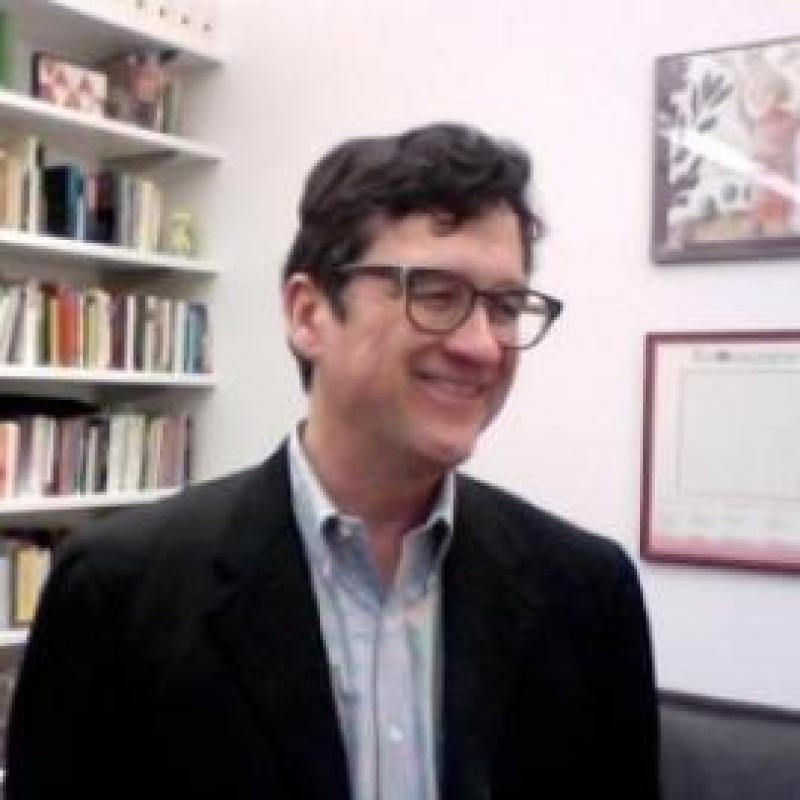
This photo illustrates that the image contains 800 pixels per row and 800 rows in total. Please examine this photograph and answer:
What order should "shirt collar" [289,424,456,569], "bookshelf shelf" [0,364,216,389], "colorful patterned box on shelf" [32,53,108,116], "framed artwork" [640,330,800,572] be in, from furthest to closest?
"colorful patterned box on shelf" [32,53,108,116] → "bookshelf shelf" [0,364,216,389] → "framed artwork" [640,330,800,572] → "shirt collar" [289,424,456,569]

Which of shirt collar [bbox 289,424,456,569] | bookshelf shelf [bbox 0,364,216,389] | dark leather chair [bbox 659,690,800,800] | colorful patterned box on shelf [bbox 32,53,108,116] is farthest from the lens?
colorful patterned box on shelf [bbox 32,53,108,116]

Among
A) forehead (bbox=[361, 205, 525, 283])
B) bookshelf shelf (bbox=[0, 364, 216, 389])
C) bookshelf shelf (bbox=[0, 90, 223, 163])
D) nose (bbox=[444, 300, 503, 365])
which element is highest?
bookshelf shelf (bbox=[0, 90, 223, 163])

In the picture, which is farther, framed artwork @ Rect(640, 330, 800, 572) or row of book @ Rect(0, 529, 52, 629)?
row of book @ Rect(0, 529, 52, 629)

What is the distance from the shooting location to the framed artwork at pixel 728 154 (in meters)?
2.56

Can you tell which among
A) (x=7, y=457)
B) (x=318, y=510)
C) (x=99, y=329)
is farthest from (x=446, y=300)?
(x=99, y=329)

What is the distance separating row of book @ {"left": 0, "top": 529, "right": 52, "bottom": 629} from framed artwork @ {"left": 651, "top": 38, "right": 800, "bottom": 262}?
178 cm

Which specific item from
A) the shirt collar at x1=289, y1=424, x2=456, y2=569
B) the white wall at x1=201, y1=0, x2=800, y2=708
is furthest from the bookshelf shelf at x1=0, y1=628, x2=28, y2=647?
the shirt collar at x1=289, y1=424, x2=456, y2=569

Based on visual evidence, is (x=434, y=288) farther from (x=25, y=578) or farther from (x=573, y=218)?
(x=25, y=578)

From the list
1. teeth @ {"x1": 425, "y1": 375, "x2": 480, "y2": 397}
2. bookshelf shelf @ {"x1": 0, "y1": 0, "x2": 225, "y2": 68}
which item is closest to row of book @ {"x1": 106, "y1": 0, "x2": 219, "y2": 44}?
bookshelf shelf @ {"x1": 0, "y1": 0, "x2": 225, "y2": 68}

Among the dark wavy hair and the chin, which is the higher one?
the dark wavy hair

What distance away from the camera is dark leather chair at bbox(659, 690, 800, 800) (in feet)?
7.16

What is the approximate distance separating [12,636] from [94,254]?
1027mm

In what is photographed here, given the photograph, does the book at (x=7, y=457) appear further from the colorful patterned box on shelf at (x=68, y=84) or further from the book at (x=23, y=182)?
the colorful patterned box on shelf at (x=68, y=84)

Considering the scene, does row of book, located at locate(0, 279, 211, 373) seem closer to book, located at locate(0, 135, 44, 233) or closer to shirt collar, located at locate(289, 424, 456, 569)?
book, located at locate(0, 135, 44, 233)
